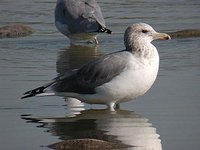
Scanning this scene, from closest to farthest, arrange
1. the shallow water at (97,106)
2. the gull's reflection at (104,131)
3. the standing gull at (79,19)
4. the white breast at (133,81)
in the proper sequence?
the gull's reflection at (104,131), the shallow water at (97,106), the white breast at (133,81), the standing gull at (79,19)

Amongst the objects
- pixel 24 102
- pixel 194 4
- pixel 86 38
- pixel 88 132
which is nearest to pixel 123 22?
pixel 86 38

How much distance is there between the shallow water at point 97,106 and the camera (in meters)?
8.44

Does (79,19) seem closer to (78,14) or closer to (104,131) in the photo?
(78,14)

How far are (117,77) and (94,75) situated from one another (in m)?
0.34

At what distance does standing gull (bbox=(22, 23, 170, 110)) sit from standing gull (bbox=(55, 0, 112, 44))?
595cm

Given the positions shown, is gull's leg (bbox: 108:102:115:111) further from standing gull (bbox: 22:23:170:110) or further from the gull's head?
the gull's head

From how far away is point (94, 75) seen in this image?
32.3ft

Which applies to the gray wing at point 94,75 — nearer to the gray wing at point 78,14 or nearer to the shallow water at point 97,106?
the shallow water at point 97,106

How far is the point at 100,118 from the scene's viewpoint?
945 centimetres

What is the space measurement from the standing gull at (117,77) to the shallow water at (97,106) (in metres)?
0.20

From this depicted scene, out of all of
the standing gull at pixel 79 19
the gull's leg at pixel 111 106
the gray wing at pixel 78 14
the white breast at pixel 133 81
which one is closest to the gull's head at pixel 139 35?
the white breast at pixel 133 81

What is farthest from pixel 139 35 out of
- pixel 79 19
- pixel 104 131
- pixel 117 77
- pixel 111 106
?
pixel 79 19

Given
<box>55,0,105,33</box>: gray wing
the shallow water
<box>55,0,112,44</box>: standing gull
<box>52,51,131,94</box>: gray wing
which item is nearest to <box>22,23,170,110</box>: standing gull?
<box>52,51,131,94</box>: gray wing

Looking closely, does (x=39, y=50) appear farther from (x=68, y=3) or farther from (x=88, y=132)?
(x=88, y=132)
